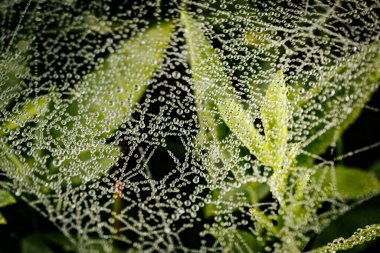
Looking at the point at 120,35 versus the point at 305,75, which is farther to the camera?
the point at 120,35

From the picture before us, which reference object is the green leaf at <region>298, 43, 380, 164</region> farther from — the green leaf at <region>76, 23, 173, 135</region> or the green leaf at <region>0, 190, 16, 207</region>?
the green leaf at <region>0, 190, 16, 207</region>

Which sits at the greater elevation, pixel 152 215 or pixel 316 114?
pixel 316 114

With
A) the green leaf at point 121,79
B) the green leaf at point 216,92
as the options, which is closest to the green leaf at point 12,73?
the green leaf at point 121,79

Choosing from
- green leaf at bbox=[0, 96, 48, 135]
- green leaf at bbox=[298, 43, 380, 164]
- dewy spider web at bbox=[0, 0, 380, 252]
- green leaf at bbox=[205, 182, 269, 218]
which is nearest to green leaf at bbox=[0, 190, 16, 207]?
dewy spider web at bbox=[0, 0, 380, 252]

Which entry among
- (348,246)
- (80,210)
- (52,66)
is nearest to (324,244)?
(348,246)

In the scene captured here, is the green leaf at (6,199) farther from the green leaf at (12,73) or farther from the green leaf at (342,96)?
the green leaf at (342,96)

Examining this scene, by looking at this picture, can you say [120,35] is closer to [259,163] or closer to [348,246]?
[259,163]
